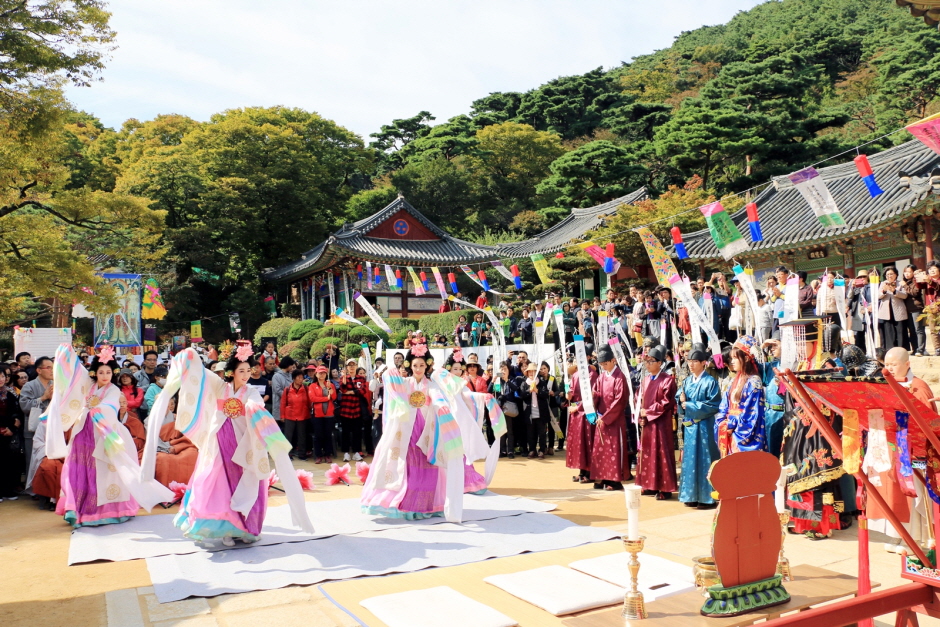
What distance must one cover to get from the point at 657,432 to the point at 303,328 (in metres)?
16.2

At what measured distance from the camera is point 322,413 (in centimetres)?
1043

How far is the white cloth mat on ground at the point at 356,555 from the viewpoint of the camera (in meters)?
4.77

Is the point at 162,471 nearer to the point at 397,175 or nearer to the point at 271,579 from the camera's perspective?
the point at 271,579

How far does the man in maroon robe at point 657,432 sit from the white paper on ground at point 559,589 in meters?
3.04

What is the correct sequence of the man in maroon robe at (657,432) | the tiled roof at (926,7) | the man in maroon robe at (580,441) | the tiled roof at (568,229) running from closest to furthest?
the man in maroon robe at (657,432) < the man in maroon robe at (580,441) < the tiled roof at (926,7) < the tiled roof at (568,229)

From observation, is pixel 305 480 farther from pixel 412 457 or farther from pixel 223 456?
pixel 223 456

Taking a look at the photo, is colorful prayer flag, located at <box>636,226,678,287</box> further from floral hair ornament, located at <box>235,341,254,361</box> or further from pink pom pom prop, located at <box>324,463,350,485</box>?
floral hair ornament, located at <box>235,341,254,361</box>

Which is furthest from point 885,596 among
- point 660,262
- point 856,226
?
point 856,226

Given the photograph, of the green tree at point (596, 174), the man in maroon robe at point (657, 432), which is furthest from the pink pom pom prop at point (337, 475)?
the green tree at point (596, 174)

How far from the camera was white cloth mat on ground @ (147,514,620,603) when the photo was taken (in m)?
4.77

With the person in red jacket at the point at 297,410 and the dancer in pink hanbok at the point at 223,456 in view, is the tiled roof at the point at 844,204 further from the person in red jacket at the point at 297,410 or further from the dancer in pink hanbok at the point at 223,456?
the dancer in pink hanbok at the point at 223,456

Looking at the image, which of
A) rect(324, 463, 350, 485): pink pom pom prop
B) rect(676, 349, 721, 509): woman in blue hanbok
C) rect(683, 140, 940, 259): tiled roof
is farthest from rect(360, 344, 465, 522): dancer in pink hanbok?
rect(683, 140, 940, 259): tiled roof

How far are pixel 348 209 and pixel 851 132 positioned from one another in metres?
23.5

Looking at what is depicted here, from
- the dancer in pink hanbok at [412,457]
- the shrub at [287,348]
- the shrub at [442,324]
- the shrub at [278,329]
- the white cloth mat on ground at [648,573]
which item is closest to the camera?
the white cloth mat on ground at [648,573]
